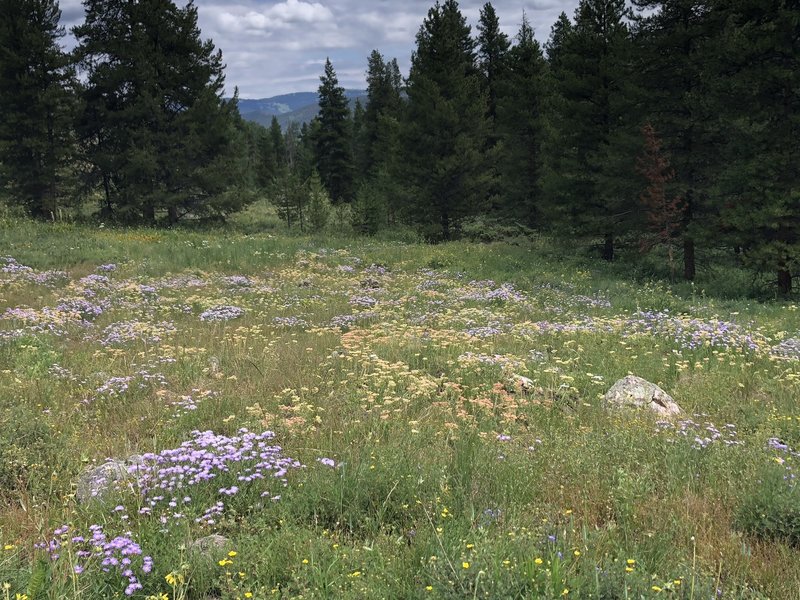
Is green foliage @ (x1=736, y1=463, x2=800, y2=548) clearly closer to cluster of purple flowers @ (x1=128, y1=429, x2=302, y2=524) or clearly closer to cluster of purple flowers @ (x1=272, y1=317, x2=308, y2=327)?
cluster of purple flowers @ (x1=128, y1=429, x2=302, y2=524)

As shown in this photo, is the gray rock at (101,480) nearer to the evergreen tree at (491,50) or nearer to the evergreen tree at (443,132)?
the evergreen tree at (443,132)

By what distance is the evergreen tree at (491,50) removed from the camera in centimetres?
3609

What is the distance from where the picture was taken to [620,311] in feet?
42.4

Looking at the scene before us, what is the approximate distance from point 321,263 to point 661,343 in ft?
46.1

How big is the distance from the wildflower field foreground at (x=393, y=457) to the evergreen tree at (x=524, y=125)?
66.0 ft

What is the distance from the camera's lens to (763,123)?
50.1 feet

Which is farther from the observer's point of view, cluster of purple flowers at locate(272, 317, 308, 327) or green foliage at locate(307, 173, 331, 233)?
green foliage at locate(307, 173, 331, 233)

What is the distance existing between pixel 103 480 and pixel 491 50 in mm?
39801

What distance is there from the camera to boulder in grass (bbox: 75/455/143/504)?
389 cm

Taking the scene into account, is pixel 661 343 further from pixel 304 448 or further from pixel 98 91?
pixel 98 91

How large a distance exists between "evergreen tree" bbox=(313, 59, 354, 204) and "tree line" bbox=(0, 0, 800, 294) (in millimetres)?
8958

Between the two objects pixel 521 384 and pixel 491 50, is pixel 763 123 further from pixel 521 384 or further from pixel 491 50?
pixel 491 50

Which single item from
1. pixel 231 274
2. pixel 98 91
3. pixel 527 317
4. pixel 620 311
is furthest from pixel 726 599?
pixel 98 91

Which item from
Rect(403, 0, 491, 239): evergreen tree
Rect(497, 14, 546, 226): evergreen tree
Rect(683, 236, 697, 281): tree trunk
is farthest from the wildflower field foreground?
Rect(497, 14, 546, 226): evergreen tree
